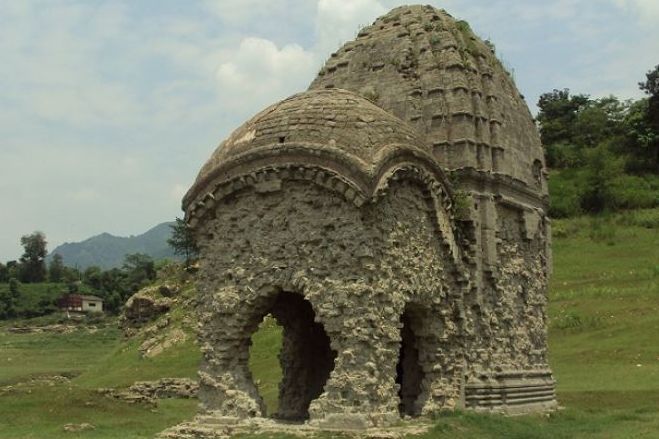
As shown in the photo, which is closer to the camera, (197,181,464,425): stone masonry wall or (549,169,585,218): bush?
(197,181,464,425): stone masonry wall

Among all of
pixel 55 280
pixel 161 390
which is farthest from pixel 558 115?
pixel 55 280

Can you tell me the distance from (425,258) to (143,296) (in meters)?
37.8

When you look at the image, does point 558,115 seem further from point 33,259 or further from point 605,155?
point 33,259

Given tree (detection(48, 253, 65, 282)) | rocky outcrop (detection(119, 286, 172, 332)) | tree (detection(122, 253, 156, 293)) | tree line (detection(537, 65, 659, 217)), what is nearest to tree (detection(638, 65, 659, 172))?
tree line (detection(537, 65, 659, 217))

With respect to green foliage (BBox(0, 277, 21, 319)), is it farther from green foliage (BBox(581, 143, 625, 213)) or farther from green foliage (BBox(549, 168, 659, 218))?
green foliage (BBox(581, 143, 625, 213))

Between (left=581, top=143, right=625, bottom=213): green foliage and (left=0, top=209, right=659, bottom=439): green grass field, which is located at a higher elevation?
(left=581, top=143, right=625, bottom=213): green foliage

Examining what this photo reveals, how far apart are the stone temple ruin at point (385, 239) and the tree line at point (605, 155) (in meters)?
34.8

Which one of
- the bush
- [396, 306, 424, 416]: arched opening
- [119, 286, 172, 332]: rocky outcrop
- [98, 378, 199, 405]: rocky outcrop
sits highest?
the bush

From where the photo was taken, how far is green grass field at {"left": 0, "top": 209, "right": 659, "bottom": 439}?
17.3 metres

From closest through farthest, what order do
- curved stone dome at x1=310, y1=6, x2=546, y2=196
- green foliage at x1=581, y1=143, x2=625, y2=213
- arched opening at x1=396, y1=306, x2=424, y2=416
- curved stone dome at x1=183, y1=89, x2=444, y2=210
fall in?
curved stone dome at x1=183, y1=89, x2=444, y2=210, arched opening at x1=396, y1=306, x2=424, y2=416, curved stone dome at x1=310, y1=6, x2=546, y2=196, green foliage at x1=581, y1=143, x2=625, y2=213

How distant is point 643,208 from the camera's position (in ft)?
170

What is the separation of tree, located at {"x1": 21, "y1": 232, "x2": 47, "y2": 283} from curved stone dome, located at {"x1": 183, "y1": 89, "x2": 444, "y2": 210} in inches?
4272

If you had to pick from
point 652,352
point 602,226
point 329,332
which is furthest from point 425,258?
point 602,226

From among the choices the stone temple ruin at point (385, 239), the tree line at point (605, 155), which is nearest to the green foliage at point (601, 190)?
the tree line at point (605, 155)
